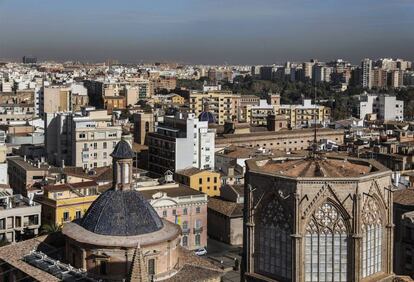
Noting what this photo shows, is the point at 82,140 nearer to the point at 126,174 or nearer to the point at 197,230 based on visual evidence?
the point at 197,230

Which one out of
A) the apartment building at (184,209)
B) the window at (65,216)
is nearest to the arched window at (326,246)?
the apartment building at (184,209)

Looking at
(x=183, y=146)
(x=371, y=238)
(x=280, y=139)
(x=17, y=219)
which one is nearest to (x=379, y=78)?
(x=280, y=139)

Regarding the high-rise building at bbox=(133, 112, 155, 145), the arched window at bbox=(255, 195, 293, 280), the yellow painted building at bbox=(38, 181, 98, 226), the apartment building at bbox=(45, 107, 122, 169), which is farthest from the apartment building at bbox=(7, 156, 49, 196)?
the arched window at bbox=(255, 195, 293, 280)

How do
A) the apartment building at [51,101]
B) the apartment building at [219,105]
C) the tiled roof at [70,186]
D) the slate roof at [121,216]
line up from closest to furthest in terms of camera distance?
the slate roof at [121,216]
the tiled roof at [70,186]
the apartment building at [51,101]
the apartment building at [219,105]

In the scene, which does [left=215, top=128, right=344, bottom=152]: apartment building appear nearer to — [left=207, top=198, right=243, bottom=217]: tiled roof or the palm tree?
[left=207, top=198, right=243, bottom=217]: tiled roof

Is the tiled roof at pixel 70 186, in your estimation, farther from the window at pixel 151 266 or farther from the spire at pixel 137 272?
the spire at pixel 137 272

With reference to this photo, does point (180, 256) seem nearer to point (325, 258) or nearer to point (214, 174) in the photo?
point (325, 258)

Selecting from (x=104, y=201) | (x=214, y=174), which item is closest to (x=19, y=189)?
(x=214, y=174)

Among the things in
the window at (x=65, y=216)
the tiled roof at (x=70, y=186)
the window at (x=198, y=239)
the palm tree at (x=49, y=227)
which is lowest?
the window at (x=198, y=239)
